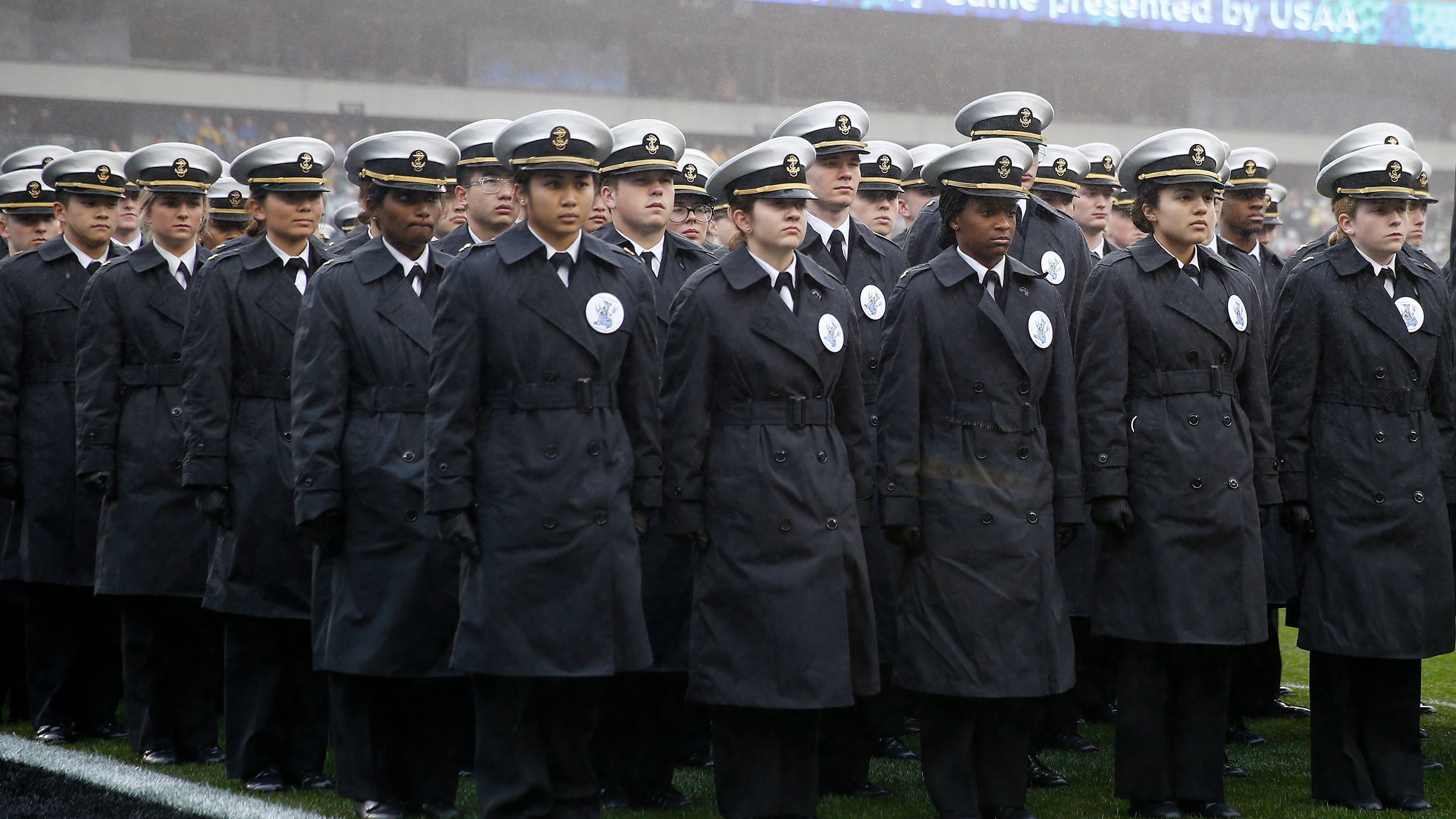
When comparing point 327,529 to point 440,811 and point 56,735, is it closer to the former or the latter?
point 440,811

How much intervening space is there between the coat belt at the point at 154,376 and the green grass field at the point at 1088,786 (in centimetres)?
144

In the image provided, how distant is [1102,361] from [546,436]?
1.87 metres

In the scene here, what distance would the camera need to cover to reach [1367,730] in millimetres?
5715

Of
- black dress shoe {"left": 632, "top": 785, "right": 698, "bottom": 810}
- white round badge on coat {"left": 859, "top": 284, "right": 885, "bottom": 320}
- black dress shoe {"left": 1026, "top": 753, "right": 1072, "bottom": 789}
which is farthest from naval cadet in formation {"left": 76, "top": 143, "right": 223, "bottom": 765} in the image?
black dress shoe {"left": 1026, "top": 753, "right": 1072, "bottom": 789}

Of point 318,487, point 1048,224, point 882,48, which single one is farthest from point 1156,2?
point 318,487


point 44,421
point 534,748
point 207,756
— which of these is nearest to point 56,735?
point 207,756

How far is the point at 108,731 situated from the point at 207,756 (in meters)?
0.83

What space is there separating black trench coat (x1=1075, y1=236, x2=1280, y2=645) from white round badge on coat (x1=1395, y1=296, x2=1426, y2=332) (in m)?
0.57

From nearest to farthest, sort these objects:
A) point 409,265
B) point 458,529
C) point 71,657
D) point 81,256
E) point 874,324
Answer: point 458,529 → point 409,265 → point 874,324 → point 71,657 → point 81,256

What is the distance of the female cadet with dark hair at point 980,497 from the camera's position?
514 centimetres

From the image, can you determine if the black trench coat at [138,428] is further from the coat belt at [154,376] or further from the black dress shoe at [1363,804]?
the black dress shoe at [1363,804]

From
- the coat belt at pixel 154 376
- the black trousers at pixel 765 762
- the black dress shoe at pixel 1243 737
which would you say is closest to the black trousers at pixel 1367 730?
the black dress shoe at pixel 1243 737

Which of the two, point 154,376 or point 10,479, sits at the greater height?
point 154,376

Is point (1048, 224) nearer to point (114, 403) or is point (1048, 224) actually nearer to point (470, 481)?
point (470, 481)
